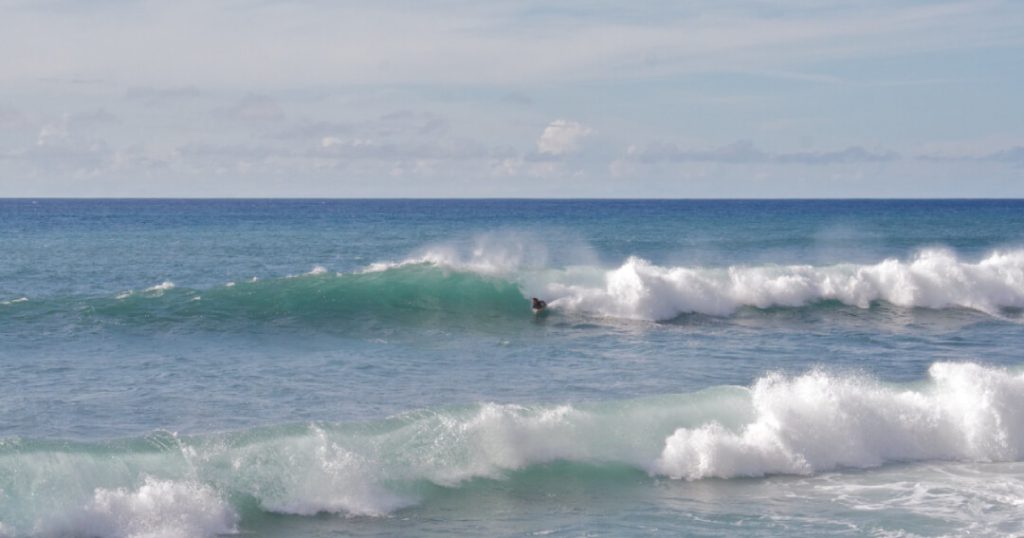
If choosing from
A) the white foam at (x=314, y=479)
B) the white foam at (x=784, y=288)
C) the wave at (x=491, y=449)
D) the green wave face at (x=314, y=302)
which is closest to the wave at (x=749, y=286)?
the white foam at (x=784, y=288)

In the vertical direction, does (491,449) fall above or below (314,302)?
below

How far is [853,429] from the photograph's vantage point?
14.9 m

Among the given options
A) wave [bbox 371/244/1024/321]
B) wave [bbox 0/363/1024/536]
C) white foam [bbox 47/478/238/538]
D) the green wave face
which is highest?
wave [bbox 371/244/1024/321]

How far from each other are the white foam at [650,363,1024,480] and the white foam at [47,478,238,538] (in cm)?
531

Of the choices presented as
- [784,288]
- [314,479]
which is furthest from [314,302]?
[314,479]

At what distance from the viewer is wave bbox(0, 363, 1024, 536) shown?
1191 cm

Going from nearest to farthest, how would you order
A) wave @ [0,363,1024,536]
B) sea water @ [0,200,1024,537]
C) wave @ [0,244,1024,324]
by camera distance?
wave @ [0,363,1024,536] < sea water @ [0,200,1024,537] < wave @ [0,244,1024,324]

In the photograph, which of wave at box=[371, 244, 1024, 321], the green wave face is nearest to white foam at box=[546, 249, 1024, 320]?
wave at box=[371, 244, 1024, 321]

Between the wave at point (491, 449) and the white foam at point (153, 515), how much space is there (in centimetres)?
2

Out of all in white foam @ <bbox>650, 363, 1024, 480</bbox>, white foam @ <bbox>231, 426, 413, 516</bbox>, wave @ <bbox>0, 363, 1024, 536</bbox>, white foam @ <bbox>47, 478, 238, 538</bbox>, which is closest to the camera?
white foam @ <bbox>47, 478, 238, 538</bbox>

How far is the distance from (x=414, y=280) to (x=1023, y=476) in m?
16.4

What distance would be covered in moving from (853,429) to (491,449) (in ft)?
16.0

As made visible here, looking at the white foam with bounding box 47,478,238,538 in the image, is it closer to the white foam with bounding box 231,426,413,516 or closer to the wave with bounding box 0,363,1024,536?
the wave with bounding box 0,363,1024,536

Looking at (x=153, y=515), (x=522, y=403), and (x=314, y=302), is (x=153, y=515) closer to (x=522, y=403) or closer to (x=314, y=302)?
(x=522, y=403)
